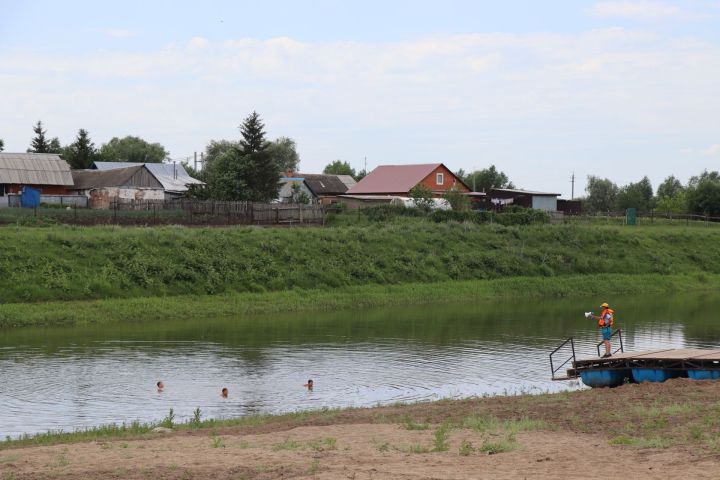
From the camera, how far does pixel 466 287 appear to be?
64625 millimetres

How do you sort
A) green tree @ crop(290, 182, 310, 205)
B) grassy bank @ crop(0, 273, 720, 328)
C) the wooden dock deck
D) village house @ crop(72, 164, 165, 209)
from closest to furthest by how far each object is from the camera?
the wooden dock deck, grassy bank @ crop(0, 273, 720, 328), village house @ crop(72, 164, 165, 209), green tree @ crop(290, 182, 310, 205)

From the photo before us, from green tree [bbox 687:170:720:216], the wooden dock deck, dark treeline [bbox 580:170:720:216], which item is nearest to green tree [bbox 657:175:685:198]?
dark treeline [bbox 580:170:720:216]

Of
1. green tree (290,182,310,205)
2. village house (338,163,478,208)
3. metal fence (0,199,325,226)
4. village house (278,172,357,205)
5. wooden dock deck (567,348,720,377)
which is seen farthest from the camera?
village house (278,172,357,205)

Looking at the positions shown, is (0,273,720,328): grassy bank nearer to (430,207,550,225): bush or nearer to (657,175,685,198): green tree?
(430,207,550,225): bush

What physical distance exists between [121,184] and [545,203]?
4570 centimetres

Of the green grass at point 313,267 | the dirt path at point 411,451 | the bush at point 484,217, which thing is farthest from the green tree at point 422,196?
the dirt path at point 411,451

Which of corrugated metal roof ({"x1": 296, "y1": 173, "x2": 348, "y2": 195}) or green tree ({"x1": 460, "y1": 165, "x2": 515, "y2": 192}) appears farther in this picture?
green tree ({"x1": 460, "y1": 165, "x2": 515, "y2": 192})

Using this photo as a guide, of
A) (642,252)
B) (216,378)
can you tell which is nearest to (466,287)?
(642,252)

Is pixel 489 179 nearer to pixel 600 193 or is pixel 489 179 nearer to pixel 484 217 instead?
pixel 600 193

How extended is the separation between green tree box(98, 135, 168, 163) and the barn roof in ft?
188

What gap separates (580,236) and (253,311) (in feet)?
121

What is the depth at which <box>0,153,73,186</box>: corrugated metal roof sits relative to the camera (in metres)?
87.1

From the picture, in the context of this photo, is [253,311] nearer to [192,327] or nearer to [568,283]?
[192,327]

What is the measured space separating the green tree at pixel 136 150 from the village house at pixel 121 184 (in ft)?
192
